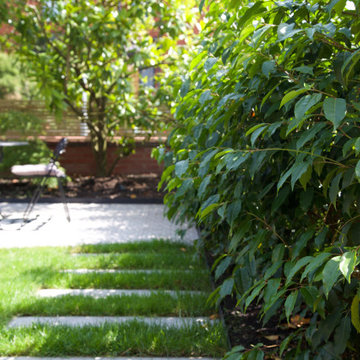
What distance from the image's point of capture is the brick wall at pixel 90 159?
1075 centimetres

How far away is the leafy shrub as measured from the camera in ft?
4.59

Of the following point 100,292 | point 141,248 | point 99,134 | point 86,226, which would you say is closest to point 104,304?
point 100,292

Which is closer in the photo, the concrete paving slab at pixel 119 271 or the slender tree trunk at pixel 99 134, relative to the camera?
the concrete paving slab at pixel 119 271

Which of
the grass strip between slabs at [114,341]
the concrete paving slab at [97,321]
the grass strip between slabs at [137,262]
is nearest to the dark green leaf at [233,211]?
the grass strip between slabs at [114,341]

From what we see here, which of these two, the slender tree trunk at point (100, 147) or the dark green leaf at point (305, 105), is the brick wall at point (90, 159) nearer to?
the slender tree trunk at point (100, 147)

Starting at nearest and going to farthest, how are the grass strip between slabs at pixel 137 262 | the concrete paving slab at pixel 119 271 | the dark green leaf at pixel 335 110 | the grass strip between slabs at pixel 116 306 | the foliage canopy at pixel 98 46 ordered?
1. the dark green leaf at pixel 335 110
2. the grass strip between slabs at pixel 116 306
3. the concrete paving slab at pixel 119 271
4. the grass strip between slabs at pixel 137 262
5. the foliage canopy at pixel 98 46

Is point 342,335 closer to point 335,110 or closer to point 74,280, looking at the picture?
point 335,110

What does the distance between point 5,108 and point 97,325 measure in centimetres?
833

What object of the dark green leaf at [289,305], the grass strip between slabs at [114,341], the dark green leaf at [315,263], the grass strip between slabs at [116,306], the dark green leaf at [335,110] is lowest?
the grass strip between slabs at [116,306]

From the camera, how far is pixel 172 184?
2.18 metres

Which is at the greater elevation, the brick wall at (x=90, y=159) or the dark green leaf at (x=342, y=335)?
the dark green leaf at (x=342, y=335)

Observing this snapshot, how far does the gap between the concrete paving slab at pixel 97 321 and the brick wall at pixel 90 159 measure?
7571mm

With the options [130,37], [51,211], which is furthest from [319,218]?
[130,37]

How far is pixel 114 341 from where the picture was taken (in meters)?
2.82
